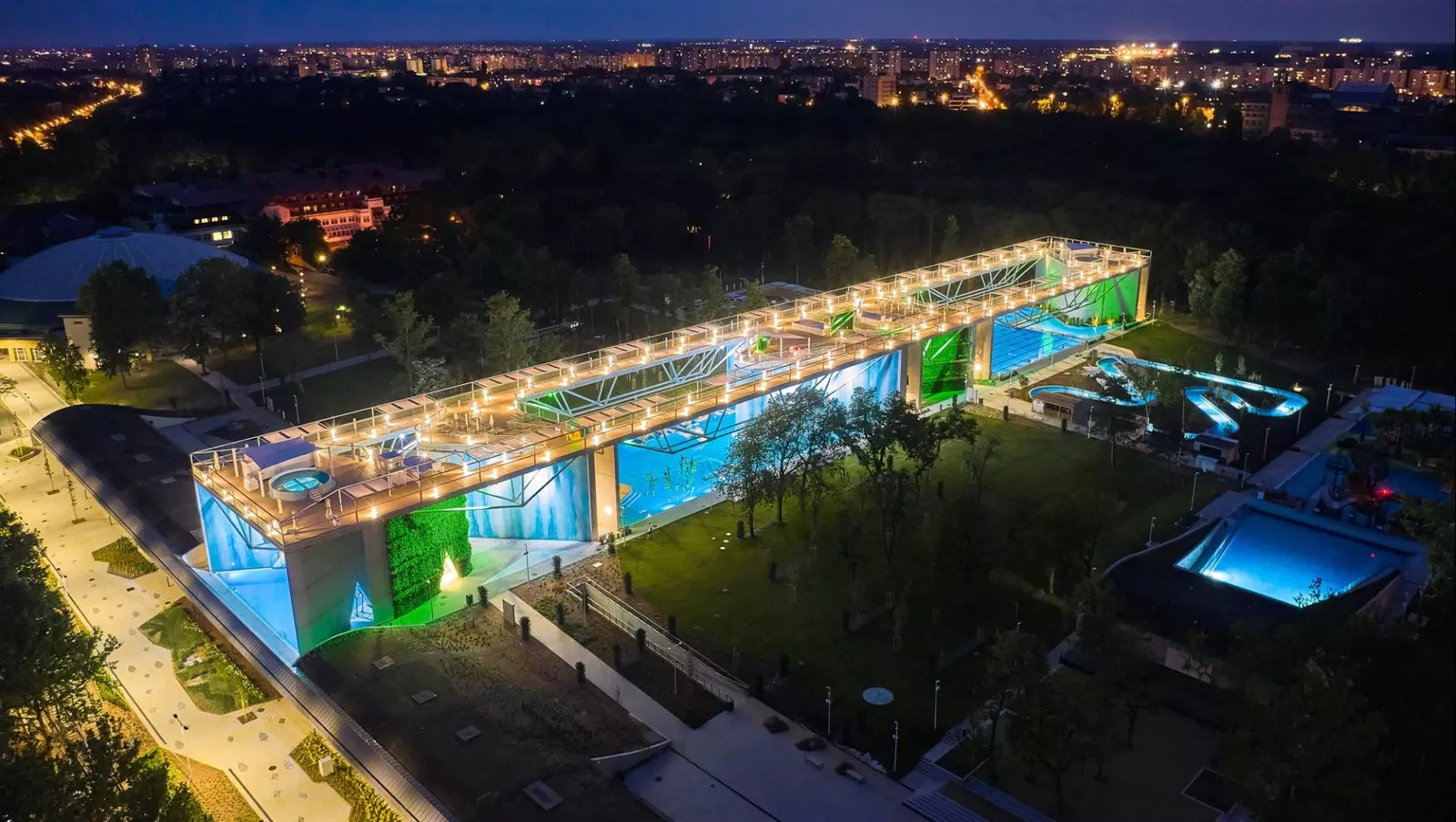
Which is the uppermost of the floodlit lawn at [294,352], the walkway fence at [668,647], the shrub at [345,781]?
the floodlit lawn at [294,352]

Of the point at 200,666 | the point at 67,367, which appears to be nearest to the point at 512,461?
the point at 200,666

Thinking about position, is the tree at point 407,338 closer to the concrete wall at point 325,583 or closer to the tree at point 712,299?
the tree at point 712,299

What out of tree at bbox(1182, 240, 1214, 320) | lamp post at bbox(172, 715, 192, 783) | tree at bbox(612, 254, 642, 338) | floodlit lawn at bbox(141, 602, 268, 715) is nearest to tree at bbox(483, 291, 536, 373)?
tree at bbox(612, 254, 642, 338)

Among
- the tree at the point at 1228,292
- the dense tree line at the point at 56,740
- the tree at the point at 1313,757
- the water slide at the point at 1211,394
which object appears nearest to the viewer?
the tree at the point at 1313,757

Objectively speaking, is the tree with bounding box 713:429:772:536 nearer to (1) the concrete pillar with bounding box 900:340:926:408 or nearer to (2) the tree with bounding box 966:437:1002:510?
(2) the tree with bounding box 966:437:1002:510

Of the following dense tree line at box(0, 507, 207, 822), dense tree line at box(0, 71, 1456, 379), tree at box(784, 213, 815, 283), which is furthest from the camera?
tree at box(784, 213, 815, 283)

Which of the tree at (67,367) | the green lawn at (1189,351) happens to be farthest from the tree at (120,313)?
the green lawn at (1189,351)
